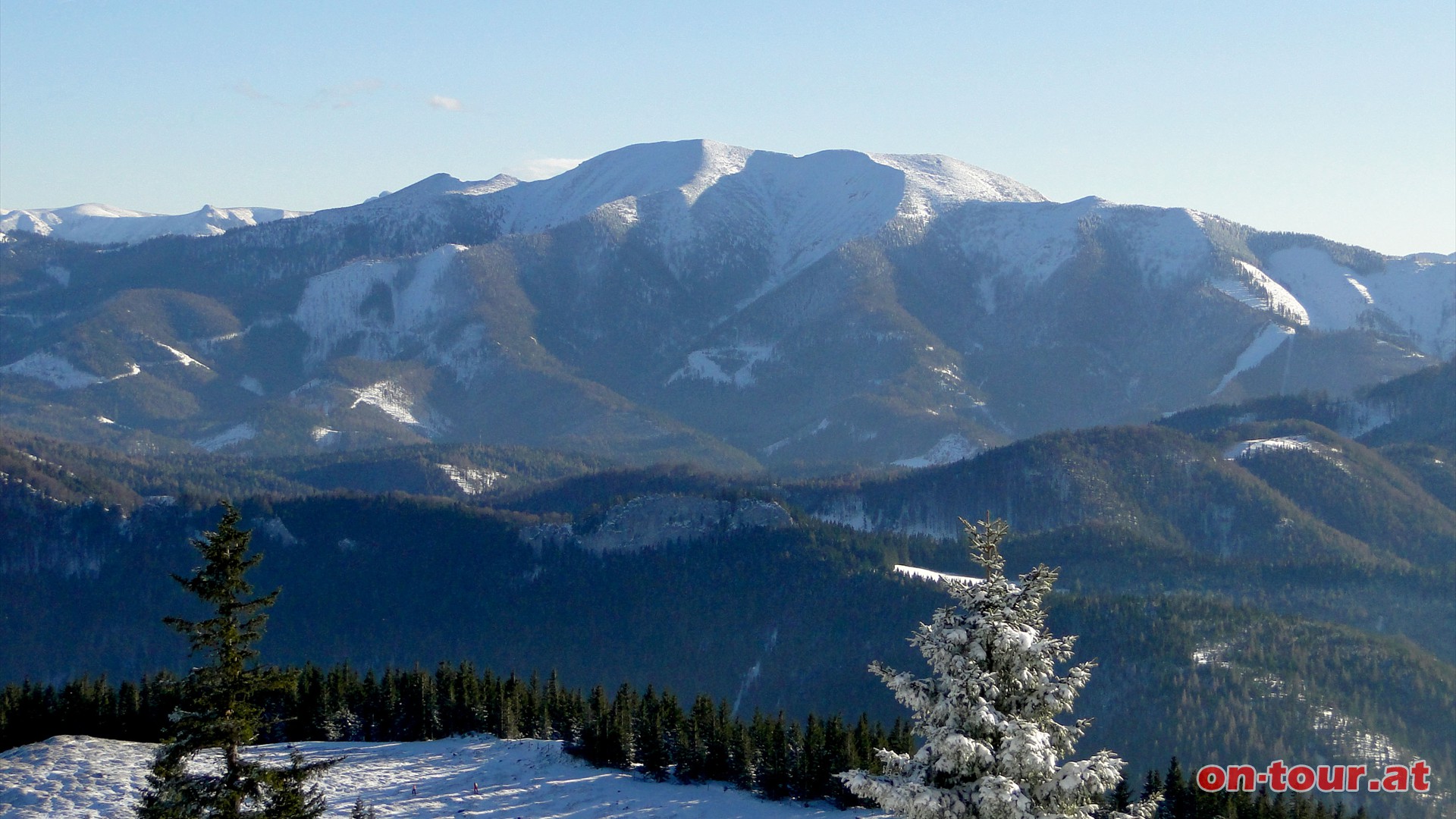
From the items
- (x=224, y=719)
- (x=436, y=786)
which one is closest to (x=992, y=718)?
(x=224, y=719)

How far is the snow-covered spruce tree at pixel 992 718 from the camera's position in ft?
137

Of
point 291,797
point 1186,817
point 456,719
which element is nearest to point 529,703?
point 456,719

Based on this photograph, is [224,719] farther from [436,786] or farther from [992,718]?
[436,786]

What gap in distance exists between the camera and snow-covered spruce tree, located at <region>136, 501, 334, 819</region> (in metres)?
47.8

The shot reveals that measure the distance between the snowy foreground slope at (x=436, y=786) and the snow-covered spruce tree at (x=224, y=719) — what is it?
50775 mm

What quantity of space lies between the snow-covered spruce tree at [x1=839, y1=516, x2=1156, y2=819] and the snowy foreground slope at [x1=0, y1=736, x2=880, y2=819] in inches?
2281

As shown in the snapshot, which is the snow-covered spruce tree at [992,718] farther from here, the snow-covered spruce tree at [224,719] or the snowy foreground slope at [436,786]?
the snowy foreground slope at [436,786]

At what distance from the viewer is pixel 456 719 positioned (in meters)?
134

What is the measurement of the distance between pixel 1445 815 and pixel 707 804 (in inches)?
4913

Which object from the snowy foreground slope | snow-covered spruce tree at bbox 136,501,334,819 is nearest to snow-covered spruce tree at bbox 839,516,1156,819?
snow-covered spruce tree at bbox 136,501,334,819

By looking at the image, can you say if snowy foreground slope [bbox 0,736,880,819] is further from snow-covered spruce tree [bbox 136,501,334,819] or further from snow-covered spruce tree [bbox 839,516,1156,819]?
snow-covered spruce tree [bbox 839,516,1156,819]

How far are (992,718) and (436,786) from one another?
72.1m

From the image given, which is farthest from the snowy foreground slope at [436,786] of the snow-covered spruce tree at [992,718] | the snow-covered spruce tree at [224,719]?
the snow-covered spruce tree at [992,718]

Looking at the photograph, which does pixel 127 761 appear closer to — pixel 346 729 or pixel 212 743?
pixel 346 729
